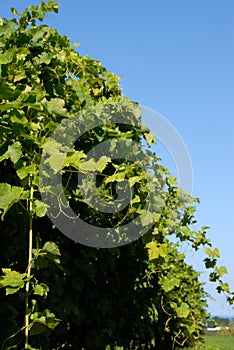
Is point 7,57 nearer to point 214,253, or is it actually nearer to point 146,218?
point 146,218

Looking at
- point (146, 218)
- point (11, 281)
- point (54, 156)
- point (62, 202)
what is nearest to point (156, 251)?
point (146, 218)

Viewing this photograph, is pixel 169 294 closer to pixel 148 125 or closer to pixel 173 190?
pixel 173 190

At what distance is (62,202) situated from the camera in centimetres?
219

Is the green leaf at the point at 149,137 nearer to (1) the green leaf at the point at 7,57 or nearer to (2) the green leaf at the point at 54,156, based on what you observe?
(2) the green leaf at the point at 54,156

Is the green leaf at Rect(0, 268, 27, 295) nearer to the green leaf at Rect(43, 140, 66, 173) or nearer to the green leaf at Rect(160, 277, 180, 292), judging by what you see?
the green leaf at Rect(43, 140, 66, 173)

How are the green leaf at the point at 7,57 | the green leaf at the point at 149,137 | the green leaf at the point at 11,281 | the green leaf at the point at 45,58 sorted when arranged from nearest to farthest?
1. the green leaf at the point at 11,281
2. the green leaf at the point at 7,57
3. the green leaf at the point at 45,58
4. the green leaf at the point at 149,137

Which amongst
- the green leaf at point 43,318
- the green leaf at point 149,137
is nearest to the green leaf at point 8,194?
the green leaf at point 43,318

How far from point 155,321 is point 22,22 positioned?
3924 millimetres

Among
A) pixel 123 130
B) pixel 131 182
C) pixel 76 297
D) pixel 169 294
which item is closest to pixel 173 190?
pixel 169 294

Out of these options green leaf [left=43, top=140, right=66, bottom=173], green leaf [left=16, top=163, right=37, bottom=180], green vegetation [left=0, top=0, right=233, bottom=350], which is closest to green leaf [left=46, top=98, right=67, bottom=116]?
green vegetation [left=0, top=0, right=233, bottom=350]

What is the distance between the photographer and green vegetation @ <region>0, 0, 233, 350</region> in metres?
1.74

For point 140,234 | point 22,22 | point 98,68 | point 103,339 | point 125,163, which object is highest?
point 98,68

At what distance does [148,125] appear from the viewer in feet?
9.29

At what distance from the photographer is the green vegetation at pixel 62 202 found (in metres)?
1.74
